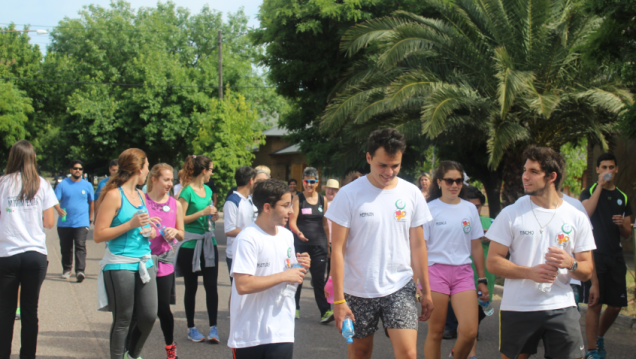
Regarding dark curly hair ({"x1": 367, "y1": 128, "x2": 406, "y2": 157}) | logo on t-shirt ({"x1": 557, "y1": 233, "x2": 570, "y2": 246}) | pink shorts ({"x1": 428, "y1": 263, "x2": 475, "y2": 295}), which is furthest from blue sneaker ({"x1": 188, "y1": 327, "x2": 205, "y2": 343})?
logo on t-shirt ({"x1": 557, "y1": 233, "x2": 570, "y2": 246})

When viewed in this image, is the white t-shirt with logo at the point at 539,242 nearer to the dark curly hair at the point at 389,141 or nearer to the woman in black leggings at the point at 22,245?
the dark curly hair at the point at 389,141

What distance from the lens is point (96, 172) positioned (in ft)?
148

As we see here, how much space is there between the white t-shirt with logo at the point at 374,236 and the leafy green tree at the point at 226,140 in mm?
19992

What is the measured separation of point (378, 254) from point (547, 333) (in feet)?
3.81

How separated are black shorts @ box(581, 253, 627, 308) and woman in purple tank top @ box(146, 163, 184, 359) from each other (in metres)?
4.07

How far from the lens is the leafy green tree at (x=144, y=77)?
1384 inches

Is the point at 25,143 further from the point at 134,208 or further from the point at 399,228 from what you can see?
the point at 399,228

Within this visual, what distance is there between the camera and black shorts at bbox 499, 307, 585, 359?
10.9ft

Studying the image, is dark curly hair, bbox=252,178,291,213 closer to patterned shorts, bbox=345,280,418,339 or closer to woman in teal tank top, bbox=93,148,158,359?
patterned shorts, bbox=345,280,418,339

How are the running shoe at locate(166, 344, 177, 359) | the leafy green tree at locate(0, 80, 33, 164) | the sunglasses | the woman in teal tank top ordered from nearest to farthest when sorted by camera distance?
the woman in teal tank top < the sunglasses < the running shoe at locate(166, 344, 177, 359) < the leafy green tree at locate(0, 80, 33, 164)

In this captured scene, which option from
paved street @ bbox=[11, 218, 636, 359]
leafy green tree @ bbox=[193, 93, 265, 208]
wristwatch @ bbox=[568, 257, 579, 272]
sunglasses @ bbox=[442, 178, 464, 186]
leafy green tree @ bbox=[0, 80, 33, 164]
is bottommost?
paved street @ bbox=[11, 218, 636, 359]

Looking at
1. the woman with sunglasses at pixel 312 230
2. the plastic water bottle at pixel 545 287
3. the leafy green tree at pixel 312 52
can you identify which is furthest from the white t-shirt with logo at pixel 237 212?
the leafy green tree at pixel 312 52

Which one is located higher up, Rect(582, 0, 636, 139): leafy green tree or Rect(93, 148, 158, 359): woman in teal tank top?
Rect(582, 0, 636, 139): leafy green tree

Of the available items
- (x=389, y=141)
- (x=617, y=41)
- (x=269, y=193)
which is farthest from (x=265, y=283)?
(x=617, y=41)
